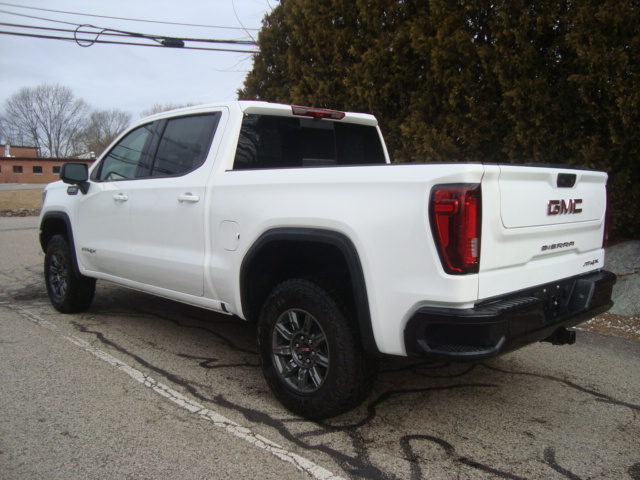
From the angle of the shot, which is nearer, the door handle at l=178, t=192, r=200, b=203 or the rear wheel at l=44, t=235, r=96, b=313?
the door handle at l=178, t=192, r=200, b=203

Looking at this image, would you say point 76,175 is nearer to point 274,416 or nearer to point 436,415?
point 274,416

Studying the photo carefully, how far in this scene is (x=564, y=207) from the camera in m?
3.16

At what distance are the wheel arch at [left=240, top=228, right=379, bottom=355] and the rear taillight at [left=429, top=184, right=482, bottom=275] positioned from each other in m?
0.49

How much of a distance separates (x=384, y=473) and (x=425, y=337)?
2.29 feet

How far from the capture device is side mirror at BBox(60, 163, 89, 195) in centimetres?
514

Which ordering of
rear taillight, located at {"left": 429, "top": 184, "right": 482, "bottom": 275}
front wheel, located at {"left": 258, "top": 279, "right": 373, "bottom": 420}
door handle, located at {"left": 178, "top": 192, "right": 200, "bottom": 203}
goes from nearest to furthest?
rear taillight, located at {"left": 429, "top": 184, "right": 482, "bottom": 275} < front wheel, located at {"left": 258, "top": 279, "right": 373, "bottom": 420} < door handle, located at {"left": 178, "top": 192, "right": 200, "bottom": 203}

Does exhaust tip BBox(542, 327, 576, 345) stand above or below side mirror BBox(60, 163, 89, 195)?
below

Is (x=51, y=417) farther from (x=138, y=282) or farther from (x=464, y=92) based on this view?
(x=464, y=92)

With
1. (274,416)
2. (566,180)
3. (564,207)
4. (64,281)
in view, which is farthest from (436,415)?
(64,281)

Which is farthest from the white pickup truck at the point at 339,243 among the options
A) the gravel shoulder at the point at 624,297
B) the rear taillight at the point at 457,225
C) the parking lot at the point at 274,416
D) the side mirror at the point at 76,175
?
the gravel shoulder at the point at 624,297

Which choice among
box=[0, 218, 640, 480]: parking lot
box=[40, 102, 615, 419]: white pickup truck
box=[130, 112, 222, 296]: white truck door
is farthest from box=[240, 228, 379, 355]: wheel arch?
box=[0, 218, 640, 480]: parking lot

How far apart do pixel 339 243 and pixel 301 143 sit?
1.67 meters

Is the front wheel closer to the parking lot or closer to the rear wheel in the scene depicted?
the parking lot

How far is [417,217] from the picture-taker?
8.72 feet
